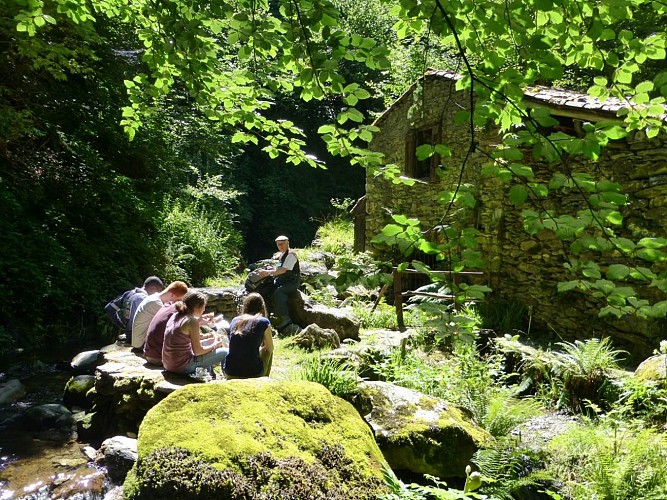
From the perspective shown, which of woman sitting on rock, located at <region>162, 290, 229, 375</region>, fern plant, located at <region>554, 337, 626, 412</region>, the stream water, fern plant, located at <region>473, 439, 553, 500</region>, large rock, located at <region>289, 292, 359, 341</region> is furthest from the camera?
large rock, located at <region>289, 292, 359, 341</region>

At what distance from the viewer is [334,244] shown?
18.4m

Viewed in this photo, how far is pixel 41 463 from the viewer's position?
499 centimetres

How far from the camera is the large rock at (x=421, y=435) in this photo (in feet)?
12.6

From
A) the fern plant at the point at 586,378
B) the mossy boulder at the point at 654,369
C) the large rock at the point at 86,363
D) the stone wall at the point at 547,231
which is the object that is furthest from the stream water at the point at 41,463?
the mossy boulder at the point at 654,369

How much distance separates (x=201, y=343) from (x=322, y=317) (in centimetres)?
386

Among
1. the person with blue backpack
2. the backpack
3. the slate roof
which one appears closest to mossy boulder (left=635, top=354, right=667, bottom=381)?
the slate roof

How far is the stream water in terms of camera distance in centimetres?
452

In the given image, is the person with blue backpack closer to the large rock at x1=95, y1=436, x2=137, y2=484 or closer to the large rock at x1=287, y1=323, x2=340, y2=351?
the large rock at x1=287, y1=323, x2=340, y2=351

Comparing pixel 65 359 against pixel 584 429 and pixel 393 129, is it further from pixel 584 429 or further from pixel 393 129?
pixel 393 129

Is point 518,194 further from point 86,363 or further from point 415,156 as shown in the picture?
point 415,156

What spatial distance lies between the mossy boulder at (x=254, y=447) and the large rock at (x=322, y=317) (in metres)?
5.26

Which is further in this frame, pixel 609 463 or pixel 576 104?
pixel 576 104

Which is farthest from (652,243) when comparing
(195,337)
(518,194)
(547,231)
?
(547,231)

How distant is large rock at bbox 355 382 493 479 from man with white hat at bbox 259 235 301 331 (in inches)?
218
